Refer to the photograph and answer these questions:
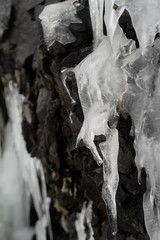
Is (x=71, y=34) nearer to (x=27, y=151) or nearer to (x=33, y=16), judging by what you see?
(x=33, y=16)

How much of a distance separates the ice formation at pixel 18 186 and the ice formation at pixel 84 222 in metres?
0.59

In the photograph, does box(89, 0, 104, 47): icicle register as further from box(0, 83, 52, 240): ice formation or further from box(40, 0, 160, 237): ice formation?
box(0, 83, 52, 240): ice formation

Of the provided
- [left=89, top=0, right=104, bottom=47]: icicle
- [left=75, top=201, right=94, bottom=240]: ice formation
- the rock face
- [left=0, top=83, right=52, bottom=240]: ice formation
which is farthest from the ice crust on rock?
[left=75, top=201, right=94, bottom=240]: ice formation

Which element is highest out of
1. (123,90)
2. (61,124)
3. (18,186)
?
(123,90)

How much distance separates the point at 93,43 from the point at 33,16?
1.26m

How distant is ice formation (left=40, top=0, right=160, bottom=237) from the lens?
88.4 inches

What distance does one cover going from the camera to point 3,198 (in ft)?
15.3

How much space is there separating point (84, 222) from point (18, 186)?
4.59ft

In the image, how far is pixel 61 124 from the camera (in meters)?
3.48

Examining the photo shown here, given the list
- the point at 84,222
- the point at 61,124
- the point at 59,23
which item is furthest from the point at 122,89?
the point at 84,222

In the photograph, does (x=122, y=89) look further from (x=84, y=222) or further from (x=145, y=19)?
(x=84, y=222)

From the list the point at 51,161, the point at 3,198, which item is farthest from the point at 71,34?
the point at 3,198

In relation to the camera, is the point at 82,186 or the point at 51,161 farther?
the point at 51,161

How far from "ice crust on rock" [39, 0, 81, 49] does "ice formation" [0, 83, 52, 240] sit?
1.64 meters
